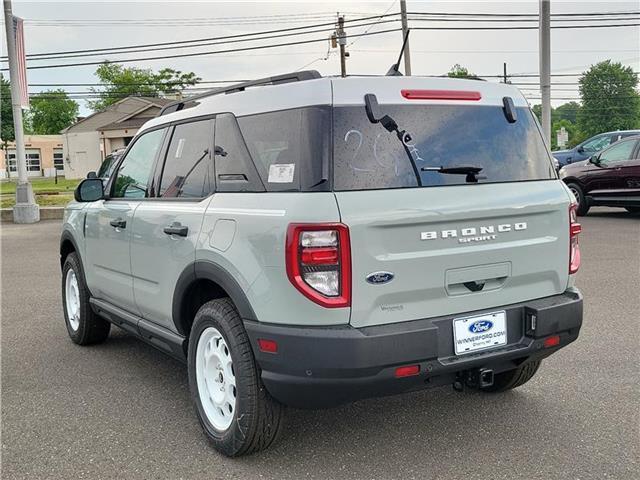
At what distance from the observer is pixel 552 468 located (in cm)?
312

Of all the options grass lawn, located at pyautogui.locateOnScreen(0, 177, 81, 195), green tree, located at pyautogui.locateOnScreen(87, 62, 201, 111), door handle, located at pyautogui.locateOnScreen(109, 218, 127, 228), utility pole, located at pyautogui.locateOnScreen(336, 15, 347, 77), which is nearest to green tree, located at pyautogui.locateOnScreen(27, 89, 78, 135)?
green tree, located at pyautogui.locateOnScreen(87, 62, 201, 111)

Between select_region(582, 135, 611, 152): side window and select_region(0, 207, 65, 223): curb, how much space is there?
1486 cm

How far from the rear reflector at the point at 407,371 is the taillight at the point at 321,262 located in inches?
15.5

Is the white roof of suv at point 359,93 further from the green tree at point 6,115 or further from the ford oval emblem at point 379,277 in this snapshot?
the green tree at point 6,115

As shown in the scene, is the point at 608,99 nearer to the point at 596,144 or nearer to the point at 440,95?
the point at 596,144

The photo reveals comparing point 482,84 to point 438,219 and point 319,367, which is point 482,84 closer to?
point 438,219

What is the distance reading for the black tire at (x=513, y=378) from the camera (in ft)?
13.0

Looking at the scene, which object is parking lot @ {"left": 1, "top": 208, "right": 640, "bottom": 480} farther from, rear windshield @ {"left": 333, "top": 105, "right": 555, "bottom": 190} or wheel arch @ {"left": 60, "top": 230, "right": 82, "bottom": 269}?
rear windshield @ {"left": 333, "top": 105, "right": 555, "bottom": 190}

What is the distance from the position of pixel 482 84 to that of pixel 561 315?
1.32 m

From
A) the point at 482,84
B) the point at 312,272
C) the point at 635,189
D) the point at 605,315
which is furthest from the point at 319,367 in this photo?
the point at 635,189

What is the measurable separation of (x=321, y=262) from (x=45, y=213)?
16664 mm

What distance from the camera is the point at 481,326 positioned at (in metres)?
3.11

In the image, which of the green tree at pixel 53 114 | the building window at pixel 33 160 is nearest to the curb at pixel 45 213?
the building window at pixel 33 160

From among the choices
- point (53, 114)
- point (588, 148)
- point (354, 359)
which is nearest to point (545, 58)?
point (588, 148)
